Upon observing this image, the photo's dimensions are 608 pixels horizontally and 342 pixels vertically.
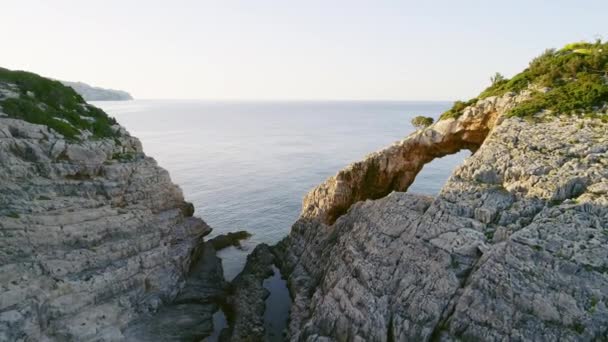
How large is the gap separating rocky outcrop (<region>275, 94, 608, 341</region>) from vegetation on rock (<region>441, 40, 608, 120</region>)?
1022 millimetres

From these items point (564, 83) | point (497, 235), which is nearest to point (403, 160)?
point (564, 83)

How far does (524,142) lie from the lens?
21.8 m

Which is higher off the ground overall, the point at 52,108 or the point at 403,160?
the point at 52,108

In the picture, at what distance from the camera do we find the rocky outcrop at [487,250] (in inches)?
636

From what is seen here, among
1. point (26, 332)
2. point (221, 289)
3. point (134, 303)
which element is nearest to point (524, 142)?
point (221, 289)

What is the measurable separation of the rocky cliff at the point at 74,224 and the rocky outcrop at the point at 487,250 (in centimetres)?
1296

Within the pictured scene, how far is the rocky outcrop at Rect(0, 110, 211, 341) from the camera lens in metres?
22.6

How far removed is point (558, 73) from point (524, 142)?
7396mm

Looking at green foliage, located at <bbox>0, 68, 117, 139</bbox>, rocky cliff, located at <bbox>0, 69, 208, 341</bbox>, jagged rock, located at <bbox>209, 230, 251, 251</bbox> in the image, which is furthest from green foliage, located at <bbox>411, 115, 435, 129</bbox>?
green foliage, located at <bbox>0, 68, 117, 139</bbox>

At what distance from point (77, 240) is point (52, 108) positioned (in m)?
12.6

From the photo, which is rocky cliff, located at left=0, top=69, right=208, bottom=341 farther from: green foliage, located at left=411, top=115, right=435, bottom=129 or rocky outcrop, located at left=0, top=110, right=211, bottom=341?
green foliage, located at left=411, top=115, right=435, bottom=129

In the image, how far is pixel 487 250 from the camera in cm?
1888

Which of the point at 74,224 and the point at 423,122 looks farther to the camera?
the point at 423,122

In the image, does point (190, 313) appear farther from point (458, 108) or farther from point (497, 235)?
point (458, 108)
